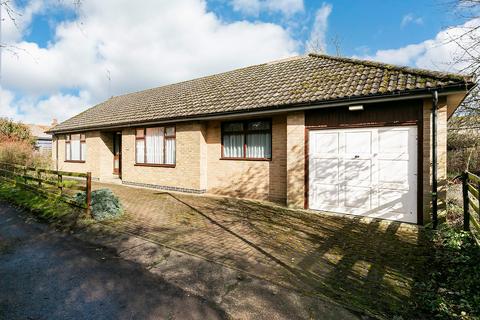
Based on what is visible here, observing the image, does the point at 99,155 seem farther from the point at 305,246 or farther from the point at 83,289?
the point at 305,246

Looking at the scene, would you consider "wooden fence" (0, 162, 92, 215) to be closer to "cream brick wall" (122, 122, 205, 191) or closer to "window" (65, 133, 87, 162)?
"cream brick wall" (122, 122, 205, 191)

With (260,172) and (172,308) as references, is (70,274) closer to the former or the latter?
(172,308)

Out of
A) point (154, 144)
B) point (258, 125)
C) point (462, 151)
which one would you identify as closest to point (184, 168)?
point (154, 144)

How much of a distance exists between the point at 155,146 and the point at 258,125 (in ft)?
18.9

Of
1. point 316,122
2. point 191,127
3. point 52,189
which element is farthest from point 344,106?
point 52,189

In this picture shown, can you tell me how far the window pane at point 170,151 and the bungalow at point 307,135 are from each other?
47 millimetres

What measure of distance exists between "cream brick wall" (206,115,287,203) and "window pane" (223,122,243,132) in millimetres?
335

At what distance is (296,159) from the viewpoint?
8.79 meters

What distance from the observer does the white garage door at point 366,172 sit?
279 inches

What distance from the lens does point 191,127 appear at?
39.1 feet

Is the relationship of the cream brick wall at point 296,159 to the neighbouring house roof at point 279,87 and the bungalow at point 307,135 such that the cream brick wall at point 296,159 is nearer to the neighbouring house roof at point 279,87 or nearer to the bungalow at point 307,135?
the bungalow at point 307,135

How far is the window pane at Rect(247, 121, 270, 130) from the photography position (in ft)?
33.7

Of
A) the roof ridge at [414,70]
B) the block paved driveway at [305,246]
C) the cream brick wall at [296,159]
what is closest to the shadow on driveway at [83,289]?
the block paved driveway at [305,246]

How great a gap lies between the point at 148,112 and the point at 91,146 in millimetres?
5416
